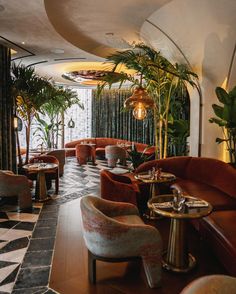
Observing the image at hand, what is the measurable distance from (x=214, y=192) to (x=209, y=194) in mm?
185

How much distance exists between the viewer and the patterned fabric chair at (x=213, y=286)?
4.14 feet

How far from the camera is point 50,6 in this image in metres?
4.37

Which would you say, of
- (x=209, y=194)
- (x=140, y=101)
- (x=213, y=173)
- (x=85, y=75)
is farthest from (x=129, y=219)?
(x=85, y=75)

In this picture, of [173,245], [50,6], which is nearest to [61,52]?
[50,6]

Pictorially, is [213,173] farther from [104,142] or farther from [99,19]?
[104,142]

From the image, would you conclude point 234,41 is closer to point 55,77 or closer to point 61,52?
point 61,52

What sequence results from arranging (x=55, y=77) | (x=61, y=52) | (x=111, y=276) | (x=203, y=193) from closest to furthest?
(x=111, y=276), (x=203, y=193), (x=61, y=52), (x=55, y=77)

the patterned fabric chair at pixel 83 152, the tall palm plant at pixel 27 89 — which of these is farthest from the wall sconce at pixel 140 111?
the patterned fabric chair at pixel 83 152

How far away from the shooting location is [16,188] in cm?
480

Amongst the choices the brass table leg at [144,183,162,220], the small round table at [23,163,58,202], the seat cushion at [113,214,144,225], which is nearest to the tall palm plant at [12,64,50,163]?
the small round table at [23,163,58,202]

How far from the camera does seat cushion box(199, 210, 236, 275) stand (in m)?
2.55

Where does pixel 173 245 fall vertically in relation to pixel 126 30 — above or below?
below

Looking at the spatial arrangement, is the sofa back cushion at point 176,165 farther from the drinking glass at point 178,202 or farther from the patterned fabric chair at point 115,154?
the patterned fabric chair at point 115,154

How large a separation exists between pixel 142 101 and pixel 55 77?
7.57m
